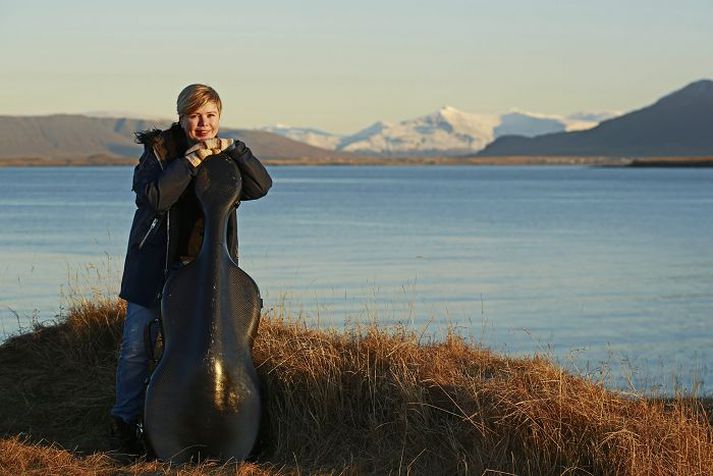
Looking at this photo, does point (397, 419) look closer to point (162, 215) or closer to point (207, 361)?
point (207, 361)

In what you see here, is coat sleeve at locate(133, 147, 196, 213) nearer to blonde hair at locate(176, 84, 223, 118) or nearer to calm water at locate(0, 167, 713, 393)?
blonde hair at locate(176, 84, 223, 118)

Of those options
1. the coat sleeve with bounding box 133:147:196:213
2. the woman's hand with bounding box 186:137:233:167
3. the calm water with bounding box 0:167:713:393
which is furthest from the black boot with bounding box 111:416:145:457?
the calm water with bounding box 0:167:713:393

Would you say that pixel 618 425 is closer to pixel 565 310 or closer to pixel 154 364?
pixel 154 364

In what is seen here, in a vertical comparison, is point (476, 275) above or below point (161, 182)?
below

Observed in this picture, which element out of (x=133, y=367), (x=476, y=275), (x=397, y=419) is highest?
(x=133, y=367)

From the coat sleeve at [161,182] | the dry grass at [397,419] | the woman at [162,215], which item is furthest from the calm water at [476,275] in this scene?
the coat sleeve at [161,182]

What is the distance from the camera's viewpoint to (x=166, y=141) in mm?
6719

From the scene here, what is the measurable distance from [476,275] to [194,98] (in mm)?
15824

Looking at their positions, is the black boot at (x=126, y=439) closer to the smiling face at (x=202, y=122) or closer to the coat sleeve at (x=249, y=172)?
Result: the coat sleeve at (x=249, y=172)

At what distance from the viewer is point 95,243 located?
2919cm

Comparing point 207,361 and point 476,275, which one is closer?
point 207,361

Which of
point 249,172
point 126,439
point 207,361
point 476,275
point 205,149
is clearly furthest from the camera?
point 476,275

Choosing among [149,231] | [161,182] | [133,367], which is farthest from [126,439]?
[161,182]

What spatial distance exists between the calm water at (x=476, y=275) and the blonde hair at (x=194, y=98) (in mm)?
3158
